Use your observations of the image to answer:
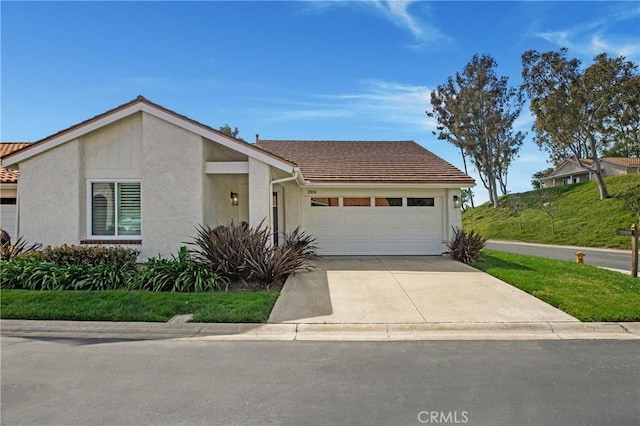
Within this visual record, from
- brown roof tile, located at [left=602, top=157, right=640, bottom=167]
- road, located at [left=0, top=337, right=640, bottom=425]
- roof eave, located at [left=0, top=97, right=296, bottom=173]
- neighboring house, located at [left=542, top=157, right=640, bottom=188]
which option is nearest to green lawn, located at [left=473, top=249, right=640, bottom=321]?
road, located at [left=0, top=337, right=640, bottom=425]

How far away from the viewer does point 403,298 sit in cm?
802

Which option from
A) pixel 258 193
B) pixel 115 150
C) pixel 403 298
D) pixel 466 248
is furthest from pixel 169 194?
pixel 466 248

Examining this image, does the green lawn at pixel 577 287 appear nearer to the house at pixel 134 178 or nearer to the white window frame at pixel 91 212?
the house at pixel 134 178

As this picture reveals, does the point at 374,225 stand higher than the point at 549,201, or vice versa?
the point at 549,201

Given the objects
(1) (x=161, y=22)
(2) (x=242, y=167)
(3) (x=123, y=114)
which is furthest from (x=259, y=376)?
(1) (x=161, y=22)

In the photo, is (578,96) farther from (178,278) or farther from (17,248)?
(17,248)

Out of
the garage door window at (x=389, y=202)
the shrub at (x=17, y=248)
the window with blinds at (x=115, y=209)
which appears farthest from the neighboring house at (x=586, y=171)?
the shrub at (x=17, y=248)

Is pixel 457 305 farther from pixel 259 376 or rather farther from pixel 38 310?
pixel 38 310

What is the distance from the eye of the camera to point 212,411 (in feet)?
11.8

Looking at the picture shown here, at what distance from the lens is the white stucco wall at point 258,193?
10.4m

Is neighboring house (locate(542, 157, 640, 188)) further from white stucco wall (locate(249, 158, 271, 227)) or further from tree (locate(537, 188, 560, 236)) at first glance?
white stucco wall (locate(249, 158, 271, 227))

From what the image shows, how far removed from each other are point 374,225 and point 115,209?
874 cm

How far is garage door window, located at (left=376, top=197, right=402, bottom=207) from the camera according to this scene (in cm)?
1471

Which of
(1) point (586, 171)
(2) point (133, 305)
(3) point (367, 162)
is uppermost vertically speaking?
(1) point (586, 171)
